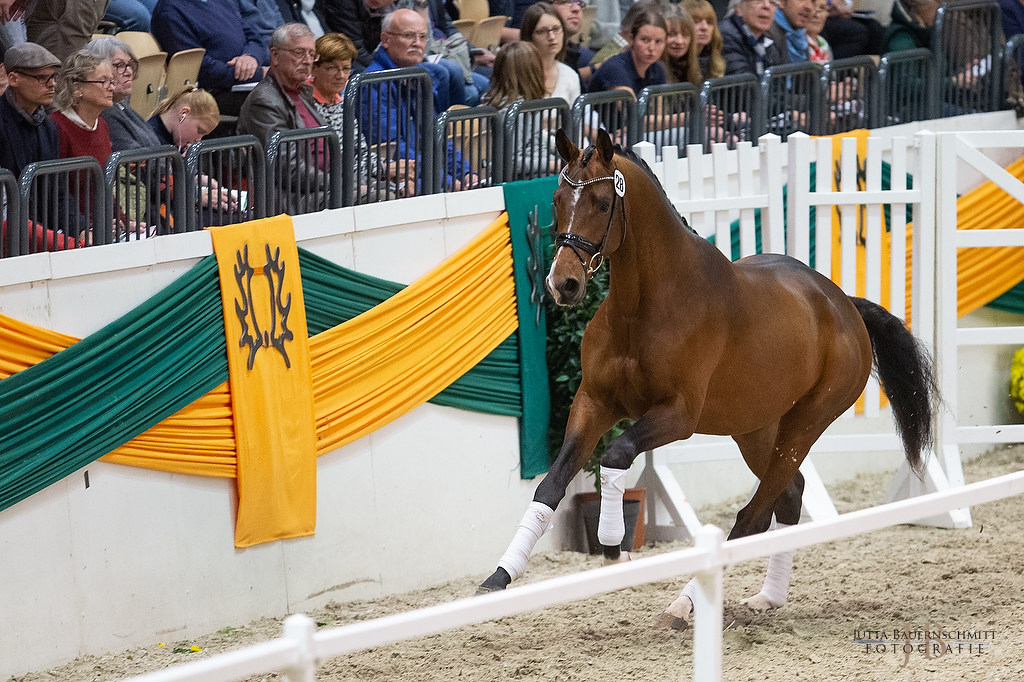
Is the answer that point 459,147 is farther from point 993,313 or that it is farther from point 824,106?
point 993,313

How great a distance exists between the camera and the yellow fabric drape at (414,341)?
633 centimetres

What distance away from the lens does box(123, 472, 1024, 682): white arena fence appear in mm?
2580

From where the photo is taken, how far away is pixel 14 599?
527 cm

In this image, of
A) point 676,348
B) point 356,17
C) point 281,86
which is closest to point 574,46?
point 356,17

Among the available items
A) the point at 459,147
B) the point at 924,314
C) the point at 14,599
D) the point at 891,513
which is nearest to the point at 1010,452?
the point at 924,314

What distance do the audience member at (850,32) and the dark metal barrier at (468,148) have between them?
4.20 metres

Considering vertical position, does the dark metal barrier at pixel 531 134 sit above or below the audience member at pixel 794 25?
below

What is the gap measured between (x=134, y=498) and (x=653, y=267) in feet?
7.51

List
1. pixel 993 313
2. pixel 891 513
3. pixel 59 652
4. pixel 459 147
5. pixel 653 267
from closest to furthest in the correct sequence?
pixel 891 513 → pixel 653 267 → pixel 59 652 → pixel 459 147 → pixel 993 313

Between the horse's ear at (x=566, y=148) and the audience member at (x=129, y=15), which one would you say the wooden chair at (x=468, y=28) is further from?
the horse's ear at (x=566, y=148)

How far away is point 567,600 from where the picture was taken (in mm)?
3104

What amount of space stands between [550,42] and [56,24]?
2644 millimetres

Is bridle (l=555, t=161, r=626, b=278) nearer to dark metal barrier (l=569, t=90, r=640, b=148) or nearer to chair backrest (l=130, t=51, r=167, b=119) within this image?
dark metal barrier (l=569, t=90, r=640, b=148)

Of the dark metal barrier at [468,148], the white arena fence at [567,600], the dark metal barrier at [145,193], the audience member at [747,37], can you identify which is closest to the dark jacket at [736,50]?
the audience member at [747,37]
